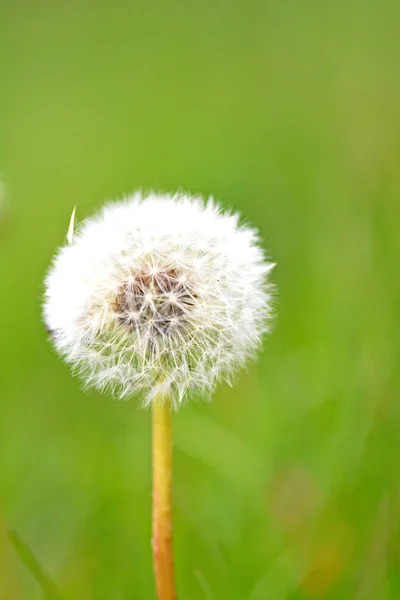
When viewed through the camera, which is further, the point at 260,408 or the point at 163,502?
the point at 260,408

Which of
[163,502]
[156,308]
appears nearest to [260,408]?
[156,308]

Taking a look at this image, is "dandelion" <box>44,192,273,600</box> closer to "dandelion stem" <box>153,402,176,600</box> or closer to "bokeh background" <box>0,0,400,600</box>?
"dandelion stem" <box>153,402,176,600</box>

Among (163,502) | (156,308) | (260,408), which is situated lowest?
(163,502)

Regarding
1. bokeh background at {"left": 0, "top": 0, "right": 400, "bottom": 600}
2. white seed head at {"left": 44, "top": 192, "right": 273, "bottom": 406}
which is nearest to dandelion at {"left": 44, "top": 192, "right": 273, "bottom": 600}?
white seed head at {"left": 44, "top": 192, "right": 273, "bottom": 406}

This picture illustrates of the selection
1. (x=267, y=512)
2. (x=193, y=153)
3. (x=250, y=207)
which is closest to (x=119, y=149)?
(x=193, y=153)

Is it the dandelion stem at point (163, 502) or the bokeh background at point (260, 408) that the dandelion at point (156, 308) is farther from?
the bokeh background at point (260, 408)

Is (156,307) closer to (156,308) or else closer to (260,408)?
(156,308)

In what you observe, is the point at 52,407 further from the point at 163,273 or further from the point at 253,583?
the point at 163,273

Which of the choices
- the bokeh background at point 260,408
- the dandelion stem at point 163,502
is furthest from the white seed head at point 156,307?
the bokeh background at point 260,408
